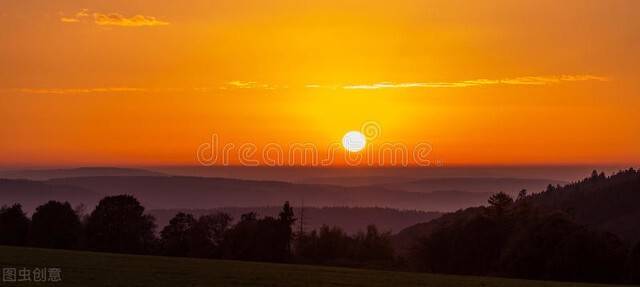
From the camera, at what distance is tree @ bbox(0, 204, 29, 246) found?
283 ft

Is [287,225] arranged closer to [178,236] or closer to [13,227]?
[178,236]

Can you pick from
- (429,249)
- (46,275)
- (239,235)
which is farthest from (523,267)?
(46,275)

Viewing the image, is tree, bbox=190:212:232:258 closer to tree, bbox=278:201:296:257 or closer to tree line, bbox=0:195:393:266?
tree line, bbox=0:195:393:266

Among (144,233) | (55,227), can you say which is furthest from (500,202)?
(55,227)

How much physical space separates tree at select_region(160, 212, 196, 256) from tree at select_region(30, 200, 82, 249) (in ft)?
32.4

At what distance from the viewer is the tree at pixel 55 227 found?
278 ft

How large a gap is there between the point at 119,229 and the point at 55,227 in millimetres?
7049

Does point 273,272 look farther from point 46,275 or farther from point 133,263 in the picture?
point 46,275

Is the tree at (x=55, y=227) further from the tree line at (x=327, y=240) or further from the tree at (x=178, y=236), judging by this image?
the tree at (x=178, y=236)

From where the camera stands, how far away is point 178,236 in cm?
8600

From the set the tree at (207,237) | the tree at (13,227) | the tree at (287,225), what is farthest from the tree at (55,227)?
the tree at (287,225)

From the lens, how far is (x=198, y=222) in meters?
88.1

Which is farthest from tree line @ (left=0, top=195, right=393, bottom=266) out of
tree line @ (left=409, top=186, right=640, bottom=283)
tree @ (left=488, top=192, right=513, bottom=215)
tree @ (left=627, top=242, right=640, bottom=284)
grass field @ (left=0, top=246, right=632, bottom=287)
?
tree @ (left=627, top=242, right=640, bottom=284)

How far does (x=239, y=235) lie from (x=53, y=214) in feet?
71.5
